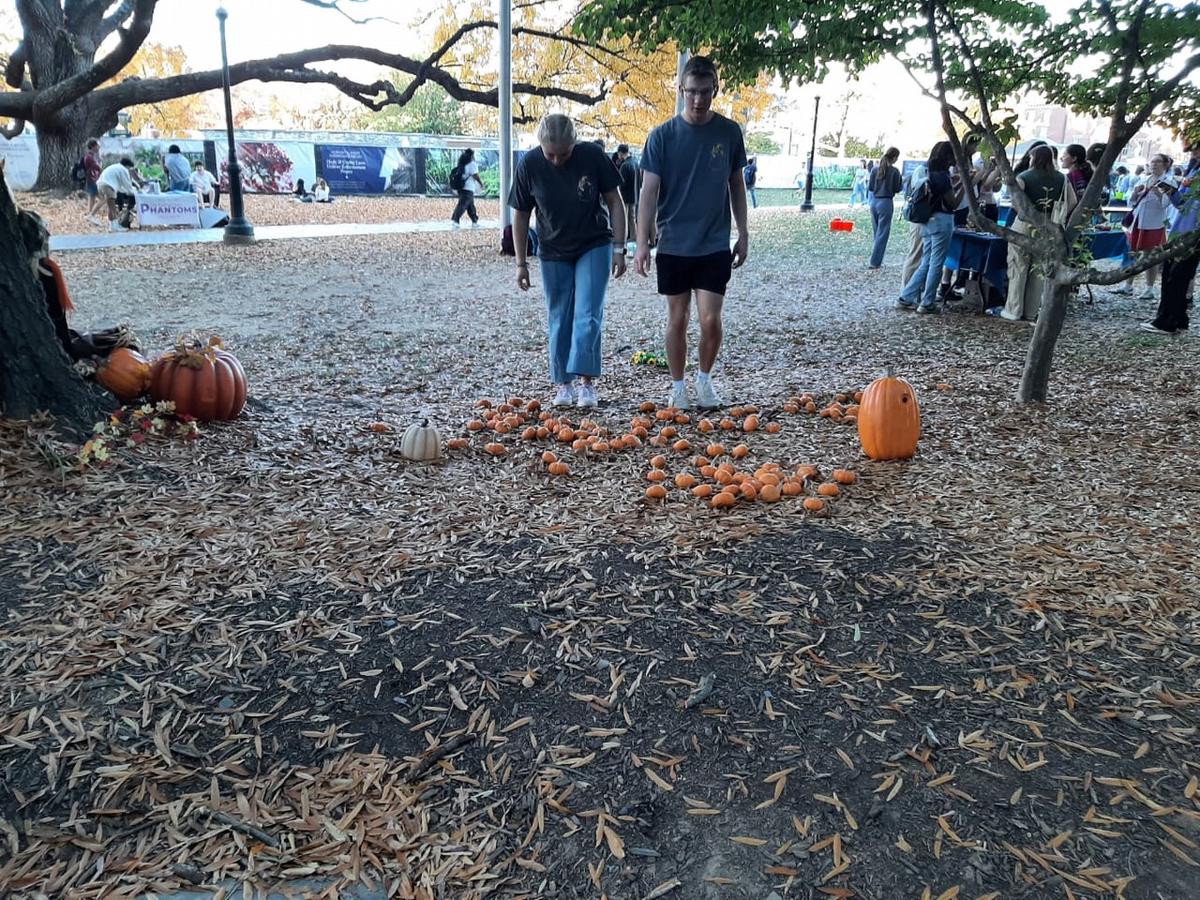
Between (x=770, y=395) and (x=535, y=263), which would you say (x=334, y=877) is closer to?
(x=770, y=395)

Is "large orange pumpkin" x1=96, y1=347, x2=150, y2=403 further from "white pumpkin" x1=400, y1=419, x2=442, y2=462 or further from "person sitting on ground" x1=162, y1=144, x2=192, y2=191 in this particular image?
"person sitting on ground" x1=162, y1=144, x2=192, y2=191

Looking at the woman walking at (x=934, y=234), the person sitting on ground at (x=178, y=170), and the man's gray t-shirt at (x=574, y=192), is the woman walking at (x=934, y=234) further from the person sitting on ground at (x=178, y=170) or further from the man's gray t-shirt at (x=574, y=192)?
the person sitting on ground at (x=178, y=170)

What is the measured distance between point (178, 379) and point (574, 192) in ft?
8.85

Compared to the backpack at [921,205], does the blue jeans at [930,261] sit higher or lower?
lower

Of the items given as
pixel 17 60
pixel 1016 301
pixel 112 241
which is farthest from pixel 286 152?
pixel 1016 301

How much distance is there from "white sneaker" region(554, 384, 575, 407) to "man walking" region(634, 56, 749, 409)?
3.02ft

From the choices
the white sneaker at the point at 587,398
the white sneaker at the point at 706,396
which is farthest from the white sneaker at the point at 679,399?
the white sneaker at the point at 587,398

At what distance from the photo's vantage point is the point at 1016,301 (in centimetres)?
957

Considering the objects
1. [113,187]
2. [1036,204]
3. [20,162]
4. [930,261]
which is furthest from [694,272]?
[20,162]

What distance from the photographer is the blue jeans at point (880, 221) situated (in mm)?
13672

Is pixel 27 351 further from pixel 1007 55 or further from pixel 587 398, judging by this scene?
pixel 1007 55

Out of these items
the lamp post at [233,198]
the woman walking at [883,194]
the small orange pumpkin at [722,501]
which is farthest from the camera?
the lamp post at [233,198]

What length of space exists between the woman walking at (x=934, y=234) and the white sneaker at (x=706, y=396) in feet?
16.6

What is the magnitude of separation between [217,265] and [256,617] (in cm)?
1249
